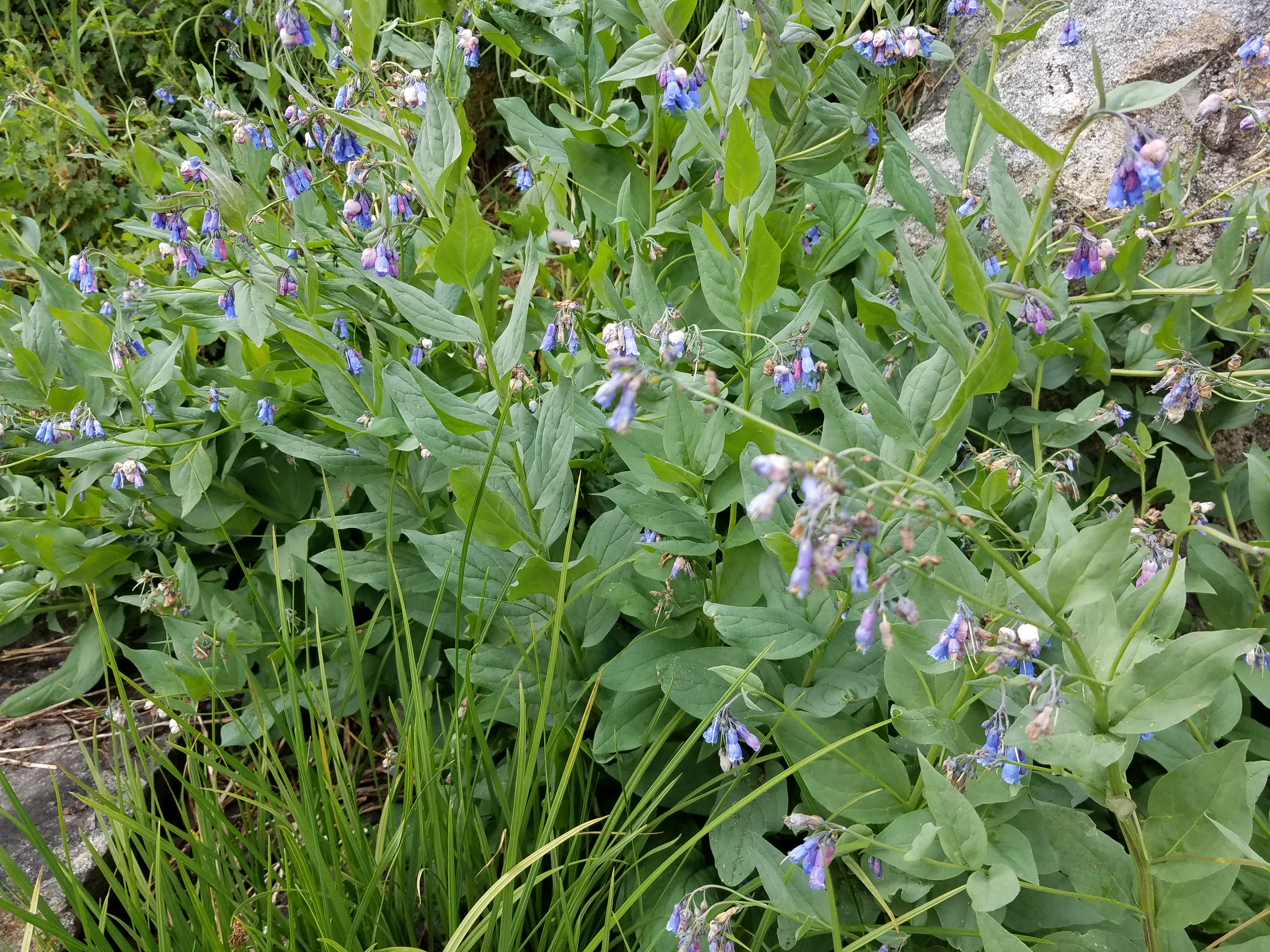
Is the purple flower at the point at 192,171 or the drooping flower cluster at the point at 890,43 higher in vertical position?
the drooping flower cluster at the point at 890,43

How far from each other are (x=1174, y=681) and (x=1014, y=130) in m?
0.76

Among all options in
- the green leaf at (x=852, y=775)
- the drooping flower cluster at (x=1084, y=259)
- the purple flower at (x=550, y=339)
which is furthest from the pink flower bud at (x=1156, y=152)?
the purple flower at (x=550, y=339)

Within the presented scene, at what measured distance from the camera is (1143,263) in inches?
105

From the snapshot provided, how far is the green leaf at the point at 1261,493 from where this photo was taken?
1684 mm

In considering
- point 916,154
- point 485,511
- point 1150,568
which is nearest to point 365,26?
point 485,511

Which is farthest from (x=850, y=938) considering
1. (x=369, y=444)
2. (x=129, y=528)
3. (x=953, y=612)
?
(x=129, y=528)

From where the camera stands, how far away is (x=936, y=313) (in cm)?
120

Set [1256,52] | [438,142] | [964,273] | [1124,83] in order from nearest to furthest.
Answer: [964,273] < [438,142] < [1256,52] < [1124,83]

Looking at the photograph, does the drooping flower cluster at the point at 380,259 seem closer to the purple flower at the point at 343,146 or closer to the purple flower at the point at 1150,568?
the purple flower at the point at 343,146

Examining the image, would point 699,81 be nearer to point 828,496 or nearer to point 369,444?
point 369,444

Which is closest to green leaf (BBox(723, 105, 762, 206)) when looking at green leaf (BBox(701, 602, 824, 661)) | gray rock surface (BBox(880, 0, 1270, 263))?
green leaf (BBox(701, 602, 824, 661))

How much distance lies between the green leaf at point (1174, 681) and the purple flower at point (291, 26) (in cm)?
206

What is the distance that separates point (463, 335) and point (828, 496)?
93 cm

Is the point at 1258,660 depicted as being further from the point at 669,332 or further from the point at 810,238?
the point at 810,238
